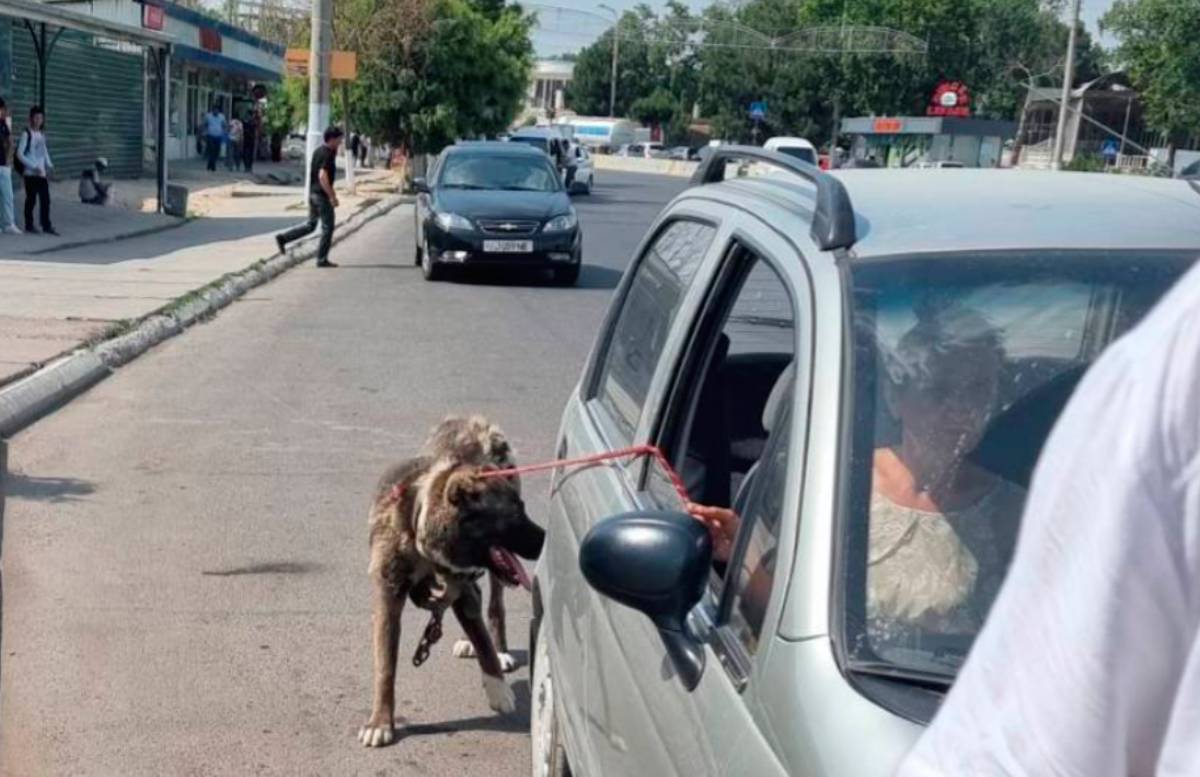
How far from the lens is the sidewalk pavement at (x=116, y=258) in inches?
485

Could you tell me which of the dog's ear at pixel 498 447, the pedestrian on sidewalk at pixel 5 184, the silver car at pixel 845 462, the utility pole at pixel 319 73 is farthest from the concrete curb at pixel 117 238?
the silver car at pixel 845 462

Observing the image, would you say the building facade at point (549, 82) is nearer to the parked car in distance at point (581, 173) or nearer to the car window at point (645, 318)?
the parked car in distance at point (581, 173)

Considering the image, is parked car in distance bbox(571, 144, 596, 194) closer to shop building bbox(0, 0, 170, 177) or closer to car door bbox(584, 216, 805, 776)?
shop building bbox(0, 0, 170, 177)

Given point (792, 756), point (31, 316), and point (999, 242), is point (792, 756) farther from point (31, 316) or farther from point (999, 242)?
point (31, 316)

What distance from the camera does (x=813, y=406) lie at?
236cm

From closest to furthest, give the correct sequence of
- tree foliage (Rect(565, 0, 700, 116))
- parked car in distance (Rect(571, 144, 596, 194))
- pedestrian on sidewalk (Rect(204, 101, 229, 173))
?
1. parked car in distance (Rect(571, 144, 596, 194))
2. pedestrian on sidewalk (Rect(204, 101, 229, 173))
3. tree foliage (Rect(565, 0, 700, 116))

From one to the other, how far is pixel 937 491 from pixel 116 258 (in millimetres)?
17439

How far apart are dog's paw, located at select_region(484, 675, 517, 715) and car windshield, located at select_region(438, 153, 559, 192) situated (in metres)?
14.4

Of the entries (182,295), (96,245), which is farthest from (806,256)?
(96,245)

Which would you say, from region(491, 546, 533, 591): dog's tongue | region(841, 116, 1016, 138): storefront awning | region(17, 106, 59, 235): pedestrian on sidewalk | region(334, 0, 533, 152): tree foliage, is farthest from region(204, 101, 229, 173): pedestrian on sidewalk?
region(491, 546, 533, 591): dog's tongue

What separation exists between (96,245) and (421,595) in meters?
16.7

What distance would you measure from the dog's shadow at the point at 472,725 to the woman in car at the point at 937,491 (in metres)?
2.83

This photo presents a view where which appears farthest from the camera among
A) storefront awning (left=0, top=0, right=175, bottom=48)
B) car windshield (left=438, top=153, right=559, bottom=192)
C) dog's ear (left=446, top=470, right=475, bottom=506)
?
storefront awning (left=0, top=0, right=175, bottom=48)

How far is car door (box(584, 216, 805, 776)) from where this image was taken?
7.43 feet
